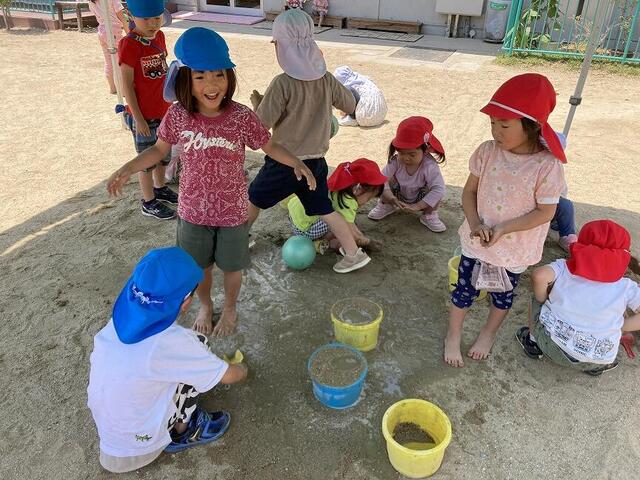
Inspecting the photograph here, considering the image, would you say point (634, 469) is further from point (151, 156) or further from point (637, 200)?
point (637, 200)

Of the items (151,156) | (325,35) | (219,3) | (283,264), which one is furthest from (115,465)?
(219,3)

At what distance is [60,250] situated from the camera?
3641mm

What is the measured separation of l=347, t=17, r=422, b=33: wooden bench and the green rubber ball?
9.99 metres

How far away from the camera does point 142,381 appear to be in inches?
74.4

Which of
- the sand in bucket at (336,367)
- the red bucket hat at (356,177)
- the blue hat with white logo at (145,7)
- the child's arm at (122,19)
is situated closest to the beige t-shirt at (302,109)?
the red bucket hat at (356,177)

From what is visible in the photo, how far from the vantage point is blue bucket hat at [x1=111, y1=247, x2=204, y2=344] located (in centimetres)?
177

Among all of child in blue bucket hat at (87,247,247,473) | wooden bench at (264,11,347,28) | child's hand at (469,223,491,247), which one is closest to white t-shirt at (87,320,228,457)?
child in blue bucket hat at (87,247,247,473)

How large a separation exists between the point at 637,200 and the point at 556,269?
2555 millimetres

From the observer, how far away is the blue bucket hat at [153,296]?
1.77 metres

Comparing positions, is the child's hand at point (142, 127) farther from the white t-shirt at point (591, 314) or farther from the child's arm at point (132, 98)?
the white t-shirt at point (591, 314)

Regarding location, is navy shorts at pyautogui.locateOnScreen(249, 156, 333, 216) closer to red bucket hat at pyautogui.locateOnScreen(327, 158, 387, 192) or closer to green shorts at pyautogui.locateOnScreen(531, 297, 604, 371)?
red bucket hat at pyautogui.locateOnScreen(327, 158, 387, 192)

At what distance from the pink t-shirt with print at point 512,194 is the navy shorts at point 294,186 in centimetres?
98

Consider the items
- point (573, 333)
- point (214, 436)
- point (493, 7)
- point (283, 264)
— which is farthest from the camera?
point (493, 7)

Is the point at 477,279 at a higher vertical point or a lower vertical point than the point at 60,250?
higher
